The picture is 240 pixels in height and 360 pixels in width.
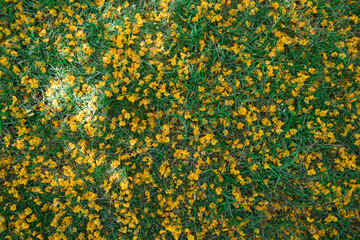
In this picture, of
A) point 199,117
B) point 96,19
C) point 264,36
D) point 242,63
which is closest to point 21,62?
point 96,19

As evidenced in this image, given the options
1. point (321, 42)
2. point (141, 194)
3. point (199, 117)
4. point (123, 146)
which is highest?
point (321, 42)

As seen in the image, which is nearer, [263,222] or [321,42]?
[263,222]

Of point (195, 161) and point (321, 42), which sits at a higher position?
point (321, 42)

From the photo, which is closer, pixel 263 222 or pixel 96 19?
pixel 263 222

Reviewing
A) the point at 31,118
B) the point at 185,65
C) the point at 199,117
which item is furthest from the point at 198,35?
the point at 31,118

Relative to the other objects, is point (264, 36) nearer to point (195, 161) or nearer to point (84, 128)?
point (195, 161)

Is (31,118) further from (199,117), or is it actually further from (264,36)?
(264,36)
